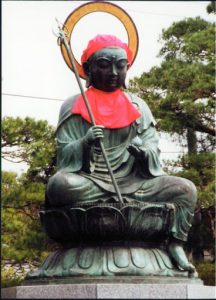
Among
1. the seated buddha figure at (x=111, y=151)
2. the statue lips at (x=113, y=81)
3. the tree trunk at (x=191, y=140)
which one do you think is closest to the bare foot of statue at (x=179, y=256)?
the seated buddha figure at (x=111, y=151)

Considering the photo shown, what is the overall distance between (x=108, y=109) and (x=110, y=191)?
1.05 meters

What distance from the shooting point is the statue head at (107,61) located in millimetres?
7887

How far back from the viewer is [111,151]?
25.5ft

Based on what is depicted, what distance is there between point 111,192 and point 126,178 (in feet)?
1.14

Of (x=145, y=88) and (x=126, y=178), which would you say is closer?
(x=126, y=178)

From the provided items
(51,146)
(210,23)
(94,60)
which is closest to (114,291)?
(94,60)

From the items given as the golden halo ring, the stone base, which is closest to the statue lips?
the golden halo ring

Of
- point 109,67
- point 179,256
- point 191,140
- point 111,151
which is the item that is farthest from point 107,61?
point 191,140

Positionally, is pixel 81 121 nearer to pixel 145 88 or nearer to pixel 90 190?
pixel 90 190

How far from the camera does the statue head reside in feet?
25.9

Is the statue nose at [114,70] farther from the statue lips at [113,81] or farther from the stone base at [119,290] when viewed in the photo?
the stone base at [119,290]

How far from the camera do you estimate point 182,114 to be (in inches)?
571

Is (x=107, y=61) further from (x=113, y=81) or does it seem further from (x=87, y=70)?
(x=87, y=70)

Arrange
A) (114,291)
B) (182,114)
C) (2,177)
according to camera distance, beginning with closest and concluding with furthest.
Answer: (114,291), (2,177), (182,114)
